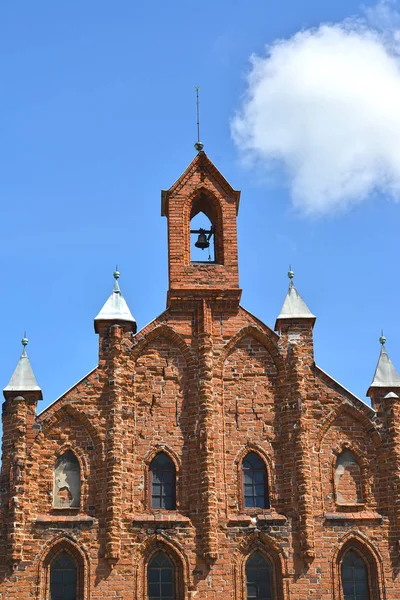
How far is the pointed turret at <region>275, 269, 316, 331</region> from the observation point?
1206 inches

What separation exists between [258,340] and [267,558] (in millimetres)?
5916

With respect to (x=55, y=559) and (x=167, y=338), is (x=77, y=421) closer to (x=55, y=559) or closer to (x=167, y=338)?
(x=167, y=338)

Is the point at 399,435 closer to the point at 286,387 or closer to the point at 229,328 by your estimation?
the point at 286,387

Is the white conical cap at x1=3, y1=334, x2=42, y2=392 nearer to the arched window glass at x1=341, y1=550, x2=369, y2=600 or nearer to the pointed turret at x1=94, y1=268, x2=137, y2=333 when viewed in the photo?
the pointed turret at x1=94, y1=268, x2=137, y2=333

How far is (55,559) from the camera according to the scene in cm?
2742

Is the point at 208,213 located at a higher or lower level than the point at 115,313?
higher

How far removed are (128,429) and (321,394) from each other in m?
5.20

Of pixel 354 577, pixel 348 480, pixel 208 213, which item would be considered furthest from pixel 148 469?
pixel 208 213

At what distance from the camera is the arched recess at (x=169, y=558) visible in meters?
27.2

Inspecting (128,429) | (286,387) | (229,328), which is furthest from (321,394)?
(128,429)

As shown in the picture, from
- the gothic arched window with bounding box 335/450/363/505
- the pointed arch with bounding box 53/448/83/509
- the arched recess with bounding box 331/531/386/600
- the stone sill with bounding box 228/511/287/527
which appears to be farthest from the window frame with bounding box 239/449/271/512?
the pointed arch with bounding box 53/448/83/509

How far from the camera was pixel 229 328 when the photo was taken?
100 feet

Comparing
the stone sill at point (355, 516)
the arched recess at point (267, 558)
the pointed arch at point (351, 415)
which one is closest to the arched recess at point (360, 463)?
the stone sill at point (355, 516)

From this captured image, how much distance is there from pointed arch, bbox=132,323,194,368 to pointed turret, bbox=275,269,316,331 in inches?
102
